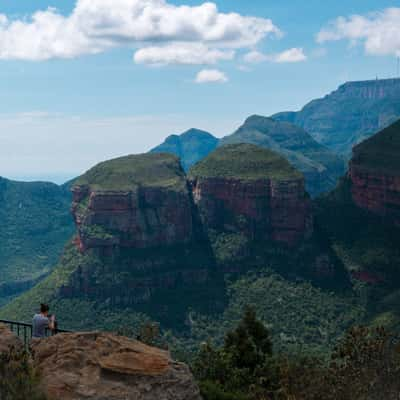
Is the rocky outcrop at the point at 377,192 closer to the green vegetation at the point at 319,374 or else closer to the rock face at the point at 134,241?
the rock face at the point at 134,241

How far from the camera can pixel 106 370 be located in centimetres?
2450

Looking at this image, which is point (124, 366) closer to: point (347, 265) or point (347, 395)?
point (347, 395)

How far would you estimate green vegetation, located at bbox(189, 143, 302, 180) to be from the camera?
12862 centimetres

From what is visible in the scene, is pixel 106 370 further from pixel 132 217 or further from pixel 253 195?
pixel 253 195

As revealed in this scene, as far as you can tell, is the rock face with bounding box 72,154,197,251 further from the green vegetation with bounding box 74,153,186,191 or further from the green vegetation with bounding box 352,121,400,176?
the green vegetation with bounding box 352,121,400,176

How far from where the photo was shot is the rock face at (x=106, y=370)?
23609mm

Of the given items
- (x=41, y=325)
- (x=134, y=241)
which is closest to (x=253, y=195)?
(x=134, y=241)

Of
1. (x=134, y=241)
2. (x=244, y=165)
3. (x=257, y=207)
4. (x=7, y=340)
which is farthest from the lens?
(x=244, y=165)

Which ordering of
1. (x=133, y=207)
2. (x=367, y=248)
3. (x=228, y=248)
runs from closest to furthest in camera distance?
(x=367, y=248) → (x=133, y=207) → (x=228, y=248)

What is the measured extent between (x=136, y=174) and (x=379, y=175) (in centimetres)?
4707

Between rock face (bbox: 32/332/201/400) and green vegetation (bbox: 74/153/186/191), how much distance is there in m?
98.3

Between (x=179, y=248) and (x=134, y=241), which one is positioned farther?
(x=179, y=248)

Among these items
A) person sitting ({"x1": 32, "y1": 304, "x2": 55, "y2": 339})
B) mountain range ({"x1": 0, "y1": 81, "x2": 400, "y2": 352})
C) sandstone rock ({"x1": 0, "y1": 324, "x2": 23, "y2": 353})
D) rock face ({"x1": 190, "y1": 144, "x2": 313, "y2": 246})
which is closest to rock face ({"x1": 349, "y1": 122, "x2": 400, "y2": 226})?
mountain range ({"x1": 0, "y1": 81, "x2": 400, "y2": 352})

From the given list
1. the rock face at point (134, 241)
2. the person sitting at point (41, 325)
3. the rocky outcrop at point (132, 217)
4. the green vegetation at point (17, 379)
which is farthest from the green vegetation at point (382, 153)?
the green vegetation at point (17, 379)
